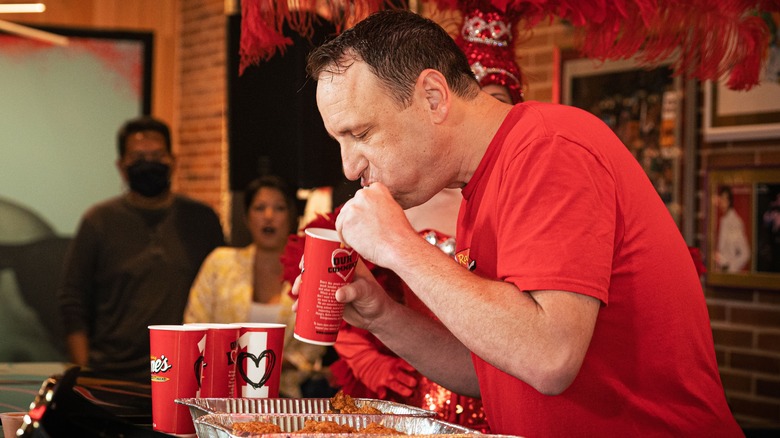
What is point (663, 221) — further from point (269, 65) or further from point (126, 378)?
point (269, 65)

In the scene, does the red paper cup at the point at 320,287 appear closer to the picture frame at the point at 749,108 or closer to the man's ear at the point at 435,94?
the man's ear at the point at 435,94

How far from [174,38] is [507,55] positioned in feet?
18.6

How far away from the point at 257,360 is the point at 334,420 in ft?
0.82

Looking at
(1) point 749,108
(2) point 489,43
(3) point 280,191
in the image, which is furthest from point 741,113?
(3) point 280,191

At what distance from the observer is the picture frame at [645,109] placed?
358cm

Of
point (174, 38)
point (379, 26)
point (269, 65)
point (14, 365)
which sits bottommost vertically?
point (14, 365)

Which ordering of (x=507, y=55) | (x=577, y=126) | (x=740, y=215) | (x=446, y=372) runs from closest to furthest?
(x=577, y=126) → (x=446, y=372) → (x=507, y=55) → (x=740, y=215)

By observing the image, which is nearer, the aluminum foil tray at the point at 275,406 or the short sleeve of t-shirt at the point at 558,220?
the short sleeve of t-shirt at the point at 558,220

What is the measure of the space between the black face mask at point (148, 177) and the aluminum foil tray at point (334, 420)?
308 centimetres

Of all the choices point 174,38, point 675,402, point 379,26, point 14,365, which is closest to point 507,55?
point 379,26

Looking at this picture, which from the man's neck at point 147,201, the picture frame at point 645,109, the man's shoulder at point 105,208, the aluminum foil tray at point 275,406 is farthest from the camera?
the man's neck at point 147,201

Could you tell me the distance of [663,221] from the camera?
1.26 m

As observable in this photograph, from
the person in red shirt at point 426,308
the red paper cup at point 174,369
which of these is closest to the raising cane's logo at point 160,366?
the red paper cup at point 174,369

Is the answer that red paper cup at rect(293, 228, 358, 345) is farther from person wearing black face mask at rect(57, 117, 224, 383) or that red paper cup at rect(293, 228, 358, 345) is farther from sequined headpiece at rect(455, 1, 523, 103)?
person wearing black face mask at rect(57, 117, 224, 383)
